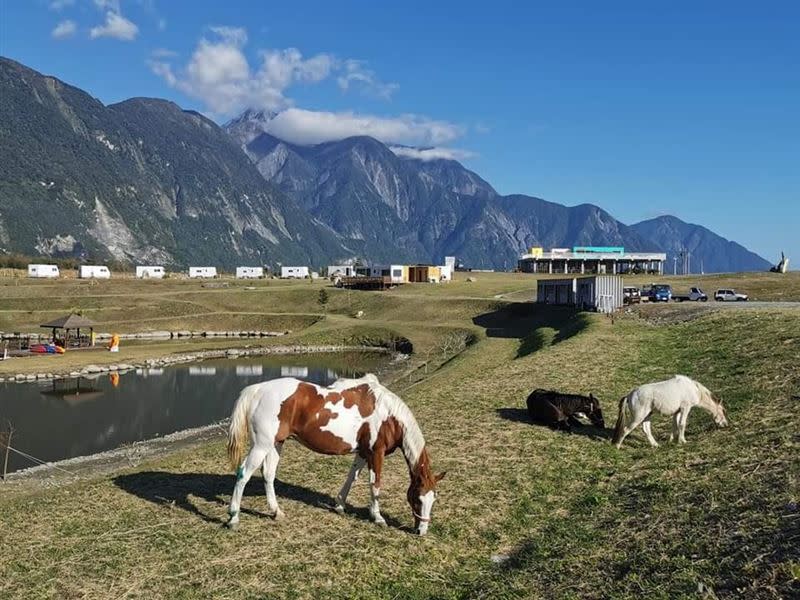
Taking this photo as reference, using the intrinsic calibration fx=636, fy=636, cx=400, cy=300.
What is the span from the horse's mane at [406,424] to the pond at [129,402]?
18.8 m

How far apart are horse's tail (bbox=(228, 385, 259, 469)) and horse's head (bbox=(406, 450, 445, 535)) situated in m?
3.14

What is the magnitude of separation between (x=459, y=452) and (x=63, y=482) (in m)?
12.8

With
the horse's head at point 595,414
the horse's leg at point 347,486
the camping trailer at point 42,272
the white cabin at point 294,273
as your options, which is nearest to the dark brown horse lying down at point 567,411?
the horse's head at point 595,414

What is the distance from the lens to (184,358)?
58.3 metres

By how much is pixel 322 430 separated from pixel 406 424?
154 centimetres

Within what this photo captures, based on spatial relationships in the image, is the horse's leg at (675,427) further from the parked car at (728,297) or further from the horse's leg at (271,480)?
the parked car at (728,297)

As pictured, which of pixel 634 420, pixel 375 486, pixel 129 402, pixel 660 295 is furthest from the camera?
pixel 660 295

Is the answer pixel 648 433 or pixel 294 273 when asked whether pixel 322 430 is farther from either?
pixel 294 273

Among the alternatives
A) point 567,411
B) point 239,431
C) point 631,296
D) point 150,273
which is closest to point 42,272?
point 150,273

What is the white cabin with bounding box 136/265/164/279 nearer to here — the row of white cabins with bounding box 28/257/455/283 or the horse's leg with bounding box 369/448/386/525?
the row of white cabins with bounding box 28/257/455/283

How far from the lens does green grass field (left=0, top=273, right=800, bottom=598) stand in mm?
8922

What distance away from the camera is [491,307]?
236ft

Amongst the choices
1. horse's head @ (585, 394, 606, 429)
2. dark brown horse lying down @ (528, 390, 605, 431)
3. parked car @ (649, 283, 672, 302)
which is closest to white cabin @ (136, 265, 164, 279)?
parked car @ (649, 283, 672, 302)

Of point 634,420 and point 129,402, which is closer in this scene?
point 634,420
